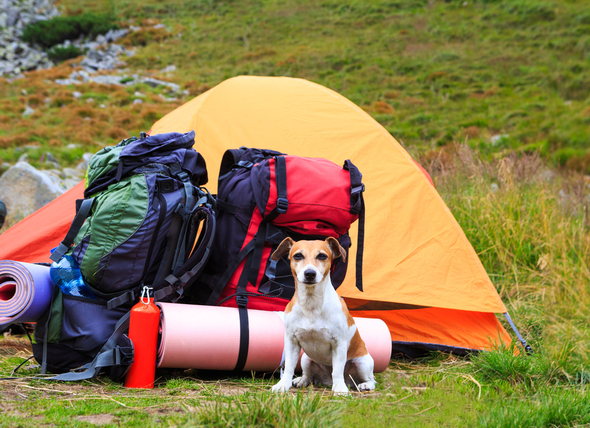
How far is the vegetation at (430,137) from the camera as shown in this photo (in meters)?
2.21

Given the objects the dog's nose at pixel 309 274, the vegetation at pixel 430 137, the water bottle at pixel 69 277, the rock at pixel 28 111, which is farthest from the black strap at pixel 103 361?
the rock at pixel 28 111

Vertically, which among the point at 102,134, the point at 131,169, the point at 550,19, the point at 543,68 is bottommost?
the point at 131,169

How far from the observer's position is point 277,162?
3.23m

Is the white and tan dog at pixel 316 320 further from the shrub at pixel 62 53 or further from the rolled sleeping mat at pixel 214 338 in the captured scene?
the shrub at pixel 62 53

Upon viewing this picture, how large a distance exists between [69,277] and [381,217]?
2460 millimetres

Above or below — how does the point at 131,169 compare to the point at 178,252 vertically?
above

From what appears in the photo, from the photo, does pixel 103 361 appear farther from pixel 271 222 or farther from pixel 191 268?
pixel 271 222

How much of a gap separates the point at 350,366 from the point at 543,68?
2152cm

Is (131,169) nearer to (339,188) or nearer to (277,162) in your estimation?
(277,162)

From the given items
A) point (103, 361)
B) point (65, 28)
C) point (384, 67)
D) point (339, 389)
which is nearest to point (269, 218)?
point (339, 389)

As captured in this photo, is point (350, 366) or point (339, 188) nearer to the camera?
point (350, 366)

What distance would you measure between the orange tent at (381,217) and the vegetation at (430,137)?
1.31 ft

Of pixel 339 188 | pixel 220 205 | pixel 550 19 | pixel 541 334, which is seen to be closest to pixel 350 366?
pixel 339 188

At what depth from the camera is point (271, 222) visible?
127 inches
